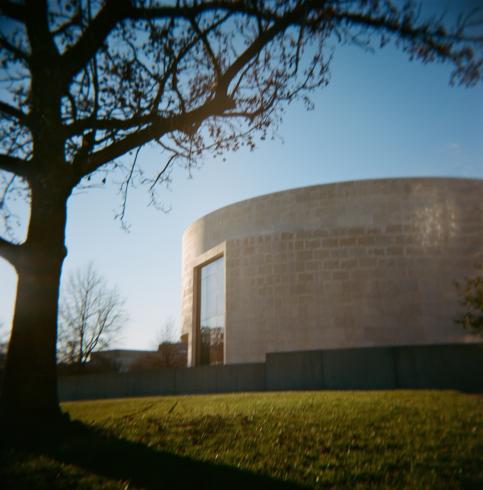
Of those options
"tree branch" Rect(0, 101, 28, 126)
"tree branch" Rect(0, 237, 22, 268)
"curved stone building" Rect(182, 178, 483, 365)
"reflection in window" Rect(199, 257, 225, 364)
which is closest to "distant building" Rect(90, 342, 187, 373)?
"reflection in window" Rect(199, 257, 225, 364)

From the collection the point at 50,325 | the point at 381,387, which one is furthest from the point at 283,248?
the point at 50,325

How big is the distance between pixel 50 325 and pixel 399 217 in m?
14.2

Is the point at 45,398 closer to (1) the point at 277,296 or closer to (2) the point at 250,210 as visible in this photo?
(1) the point at 277,296

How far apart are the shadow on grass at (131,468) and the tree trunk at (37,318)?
75 centimetres

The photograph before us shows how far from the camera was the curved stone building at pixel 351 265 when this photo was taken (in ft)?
52.0

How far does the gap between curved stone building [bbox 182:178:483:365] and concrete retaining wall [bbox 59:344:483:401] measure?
2.83 m

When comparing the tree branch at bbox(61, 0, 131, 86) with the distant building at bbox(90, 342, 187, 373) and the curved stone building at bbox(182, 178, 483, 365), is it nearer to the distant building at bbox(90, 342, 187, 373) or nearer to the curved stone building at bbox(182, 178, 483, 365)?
the curved stone building at bbox(182, 178, 483, 365)

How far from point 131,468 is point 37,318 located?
2802mm

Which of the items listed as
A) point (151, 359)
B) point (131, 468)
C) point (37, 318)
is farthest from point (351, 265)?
point (151, 359)

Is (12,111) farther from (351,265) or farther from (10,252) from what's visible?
(351,265)

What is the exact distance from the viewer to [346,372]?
37.5 feet

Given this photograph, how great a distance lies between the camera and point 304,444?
453cm

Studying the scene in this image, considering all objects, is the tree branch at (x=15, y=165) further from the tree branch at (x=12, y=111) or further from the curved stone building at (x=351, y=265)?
the curved stone building at (x=351, y=265)

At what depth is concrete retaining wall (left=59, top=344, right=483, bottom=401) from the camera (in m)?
10.1
